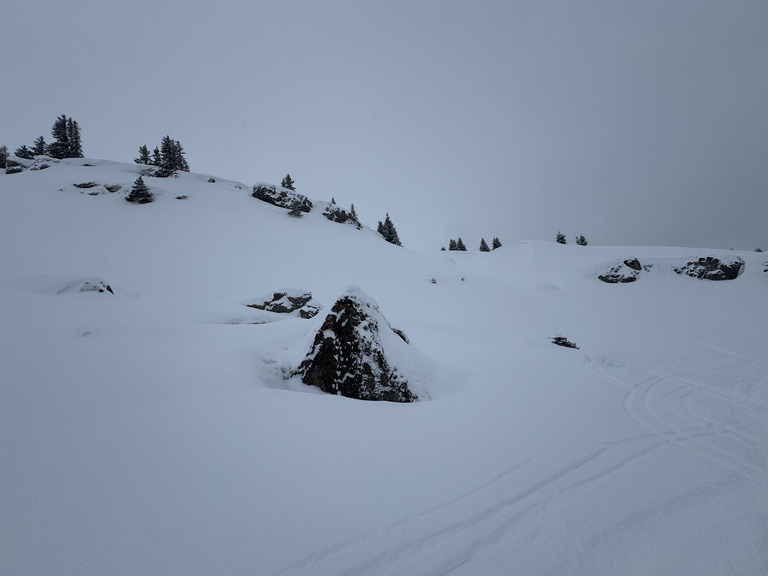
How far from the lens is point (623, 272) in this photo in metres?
21.7

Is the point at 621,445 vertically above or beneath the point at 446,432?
beneath

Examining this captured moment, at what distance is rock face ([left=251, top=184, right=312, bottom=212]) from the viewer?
114 ft

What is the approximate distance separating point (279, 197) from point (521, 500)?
38037 millimetres

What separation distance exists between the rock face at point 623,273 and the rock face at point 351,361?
24363mm

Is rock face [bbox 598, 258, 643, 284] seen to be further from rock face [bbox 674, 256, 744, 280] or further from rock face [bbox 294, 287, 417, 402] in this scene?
rock face [bbox 294, 287, 417, 402]

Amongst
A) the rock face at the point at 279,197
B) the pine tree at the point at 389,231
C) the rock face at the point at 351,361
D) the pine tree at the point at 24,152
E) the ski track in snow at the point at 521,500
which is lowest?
the ski track in snow at the point at 521,500

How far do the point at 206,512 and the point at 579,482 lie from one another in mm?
3229

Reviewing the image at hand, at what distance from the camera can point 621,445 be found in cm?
348

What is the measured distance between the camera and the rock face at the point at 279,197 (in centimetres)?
3475

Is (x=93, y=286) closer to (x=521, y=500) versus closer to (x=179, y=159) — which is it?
(x=521, y=500)

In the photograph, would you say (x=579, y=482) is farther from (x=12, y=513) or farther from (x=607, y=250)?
(x=607, y=250)

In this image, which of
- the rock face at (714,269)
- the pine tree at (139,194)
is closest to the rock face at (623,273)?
the rock face at (714,269)

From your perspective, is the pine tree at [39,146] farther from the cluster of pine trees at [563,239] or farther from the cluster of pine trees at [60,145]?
the cluster of pine trees at [563,239]

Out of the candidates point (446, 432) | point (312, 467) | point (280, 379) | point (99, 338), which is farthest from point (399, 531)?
point (99, 338)
